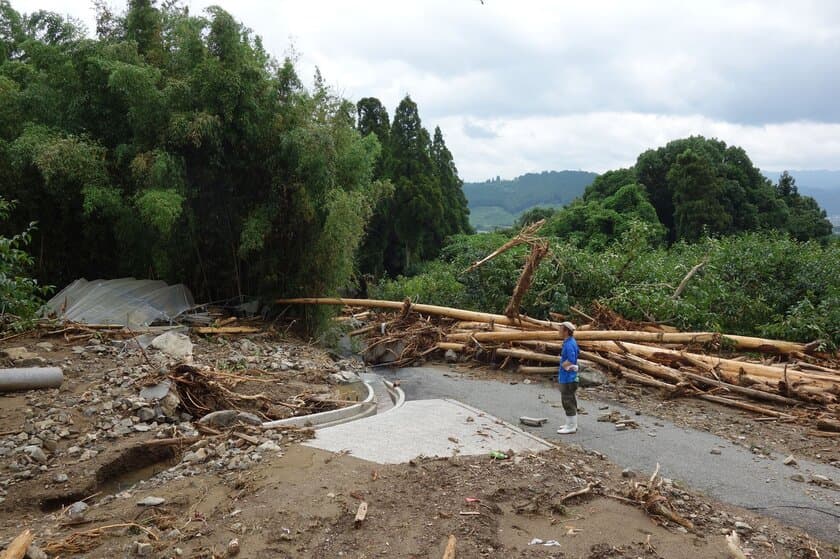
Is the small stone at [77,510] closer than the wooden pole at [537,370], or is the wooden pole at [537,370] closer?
the small stone at [77,510]

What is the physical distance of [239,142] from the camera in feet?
43.7

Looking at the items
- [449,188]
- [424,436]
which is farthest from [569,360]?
[449,188]

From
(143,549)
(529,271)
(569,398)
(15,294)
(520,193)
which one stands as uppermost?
(520,193)

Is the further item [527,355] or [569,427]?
[527,355]

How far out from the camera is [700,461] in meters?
6.45

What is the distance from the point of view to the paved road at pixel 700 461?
17.3 ft

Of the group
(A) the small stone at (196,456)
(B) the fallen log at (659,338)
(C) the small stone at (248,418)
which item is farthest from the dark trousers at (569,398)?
(A) the small stone at (196,456)

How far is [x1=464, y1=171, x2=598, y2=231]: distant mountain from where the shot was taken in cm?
12294

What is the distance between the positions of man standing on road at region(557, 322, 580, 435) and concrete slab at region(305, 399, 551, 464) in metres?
0.67

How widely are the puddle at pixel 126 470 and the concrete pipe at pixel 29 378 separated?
2052 millimetres

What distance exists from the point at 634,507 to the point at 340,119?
11293 mm

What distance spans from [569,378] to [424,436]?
181 centimetres

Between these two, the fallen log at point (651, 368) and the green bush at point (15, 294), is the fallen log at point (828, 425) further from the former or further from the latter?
the green bush at point (15, 294)

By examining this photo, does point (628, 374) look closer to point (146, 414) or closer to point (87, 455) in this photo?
point (146, 414)
